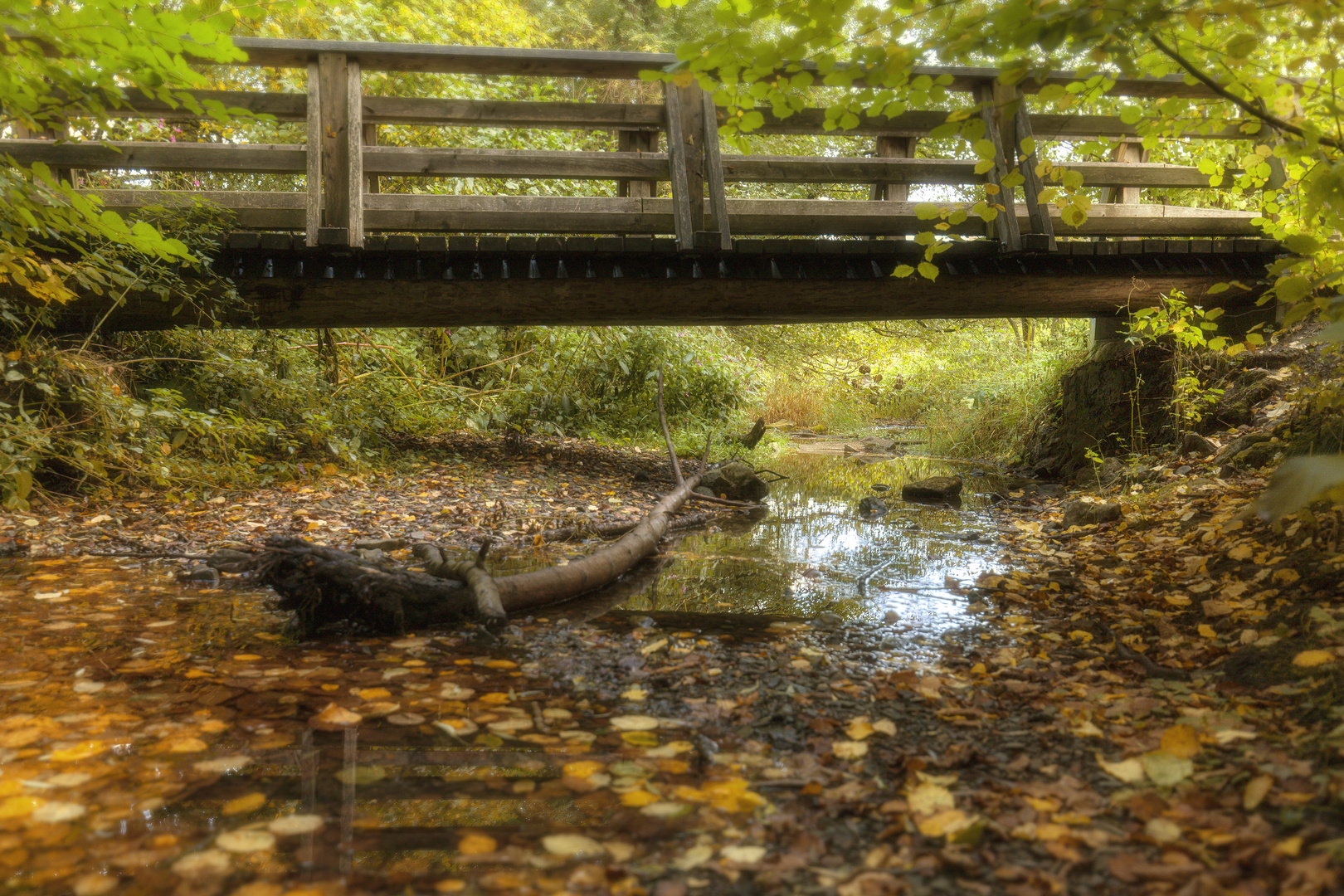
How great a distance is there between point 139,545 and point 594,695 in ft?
8.32

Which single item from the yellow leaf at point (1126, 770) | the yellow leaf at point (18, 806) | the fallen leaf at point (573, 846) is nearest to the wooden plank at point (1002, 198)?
the yellow leaf at point (1126, 770)

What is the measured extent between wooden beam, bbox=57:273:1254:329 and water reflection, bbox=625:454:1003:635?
1.37m

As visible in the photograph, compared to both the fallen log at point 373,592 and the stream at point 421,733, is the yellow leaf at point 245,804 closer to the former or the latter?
the stream at point 421,733

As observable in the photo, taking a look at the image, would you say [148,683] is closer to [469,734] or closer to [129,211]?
[469,734]

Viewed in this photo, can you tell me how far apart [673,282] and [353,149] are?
2095 millimetres

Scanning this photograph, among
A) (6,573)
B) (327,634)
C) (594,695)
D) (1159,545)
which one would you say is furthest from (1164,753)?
(6,573)

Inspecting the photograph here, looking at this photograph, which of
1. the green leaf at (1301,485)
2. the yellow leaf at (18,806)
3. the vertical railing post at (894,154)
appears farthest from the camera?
the vertical railing post at (894,154)

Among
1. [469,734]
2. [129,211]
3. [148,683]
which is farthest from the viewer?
[129,211]

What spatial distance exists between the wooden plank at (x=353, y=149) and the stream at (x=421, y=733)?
2.33 meters

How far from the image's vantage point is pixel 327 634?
2.48 metres

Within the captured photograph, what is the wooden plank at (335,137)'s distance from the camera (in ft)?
15.2

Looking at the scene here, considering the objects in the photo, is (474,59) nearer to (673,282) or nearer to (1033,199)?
(673,282)

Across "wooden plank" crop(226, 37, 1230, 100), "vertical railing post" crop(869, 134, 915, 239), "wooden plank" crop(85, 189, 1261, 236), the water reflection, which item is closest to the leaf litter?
the water reflection

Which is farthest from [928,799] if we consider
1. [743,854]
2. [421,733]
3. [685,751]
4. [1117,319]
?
[1117,319]
